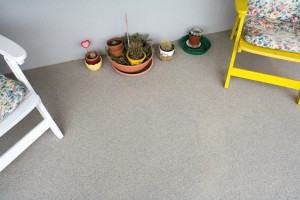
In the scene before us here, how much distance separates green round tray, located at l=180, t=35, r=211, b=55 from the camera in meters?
1.84

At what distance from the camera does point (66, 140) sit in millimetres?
1314

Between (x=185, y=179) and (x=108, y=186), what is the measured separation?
0.42m

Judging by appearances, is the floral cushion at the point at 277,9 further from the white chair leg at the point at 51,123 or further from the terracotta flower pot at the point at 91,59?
the white chair leg at the point at 51,123

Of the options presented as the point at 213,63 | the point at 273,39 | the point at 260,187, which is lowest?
the point at 260,187

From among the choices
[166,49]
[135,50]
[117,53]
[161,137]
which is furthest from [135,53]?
[161,137]

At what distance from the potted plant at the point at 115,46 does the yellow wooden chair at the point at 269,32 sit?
0.84 m

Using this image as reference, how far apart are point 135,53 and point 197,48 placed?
600mm

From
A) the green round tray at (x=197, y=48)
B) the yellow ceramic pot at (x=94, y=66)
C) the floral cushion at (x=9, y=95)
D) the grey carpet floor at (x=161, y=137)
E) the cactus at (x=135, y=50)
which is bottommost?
the grey carpet floor at (x=161, y=137)

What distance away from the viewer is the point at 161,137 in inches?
52.4

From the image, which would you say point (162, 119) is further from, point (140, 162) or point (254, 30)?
point (254, 30)

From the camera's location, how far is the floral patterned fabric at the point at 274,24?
127 centimetres

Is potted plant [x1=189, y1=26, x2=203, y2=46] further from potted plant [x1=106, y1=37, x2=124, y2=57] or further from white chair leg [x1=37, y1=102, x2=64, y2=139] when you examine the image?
white chair leg [x1=37, y1=102, x2=64, y2=139]

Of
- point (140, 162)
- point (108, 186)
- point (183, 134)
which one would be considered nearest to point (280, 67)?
point (183, 134)

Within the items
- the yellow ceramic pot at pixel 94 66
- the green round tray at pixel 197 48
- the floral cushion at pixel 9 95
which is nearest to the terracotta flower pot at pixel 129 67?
the yellow ceramic pot at pixel 94 66
